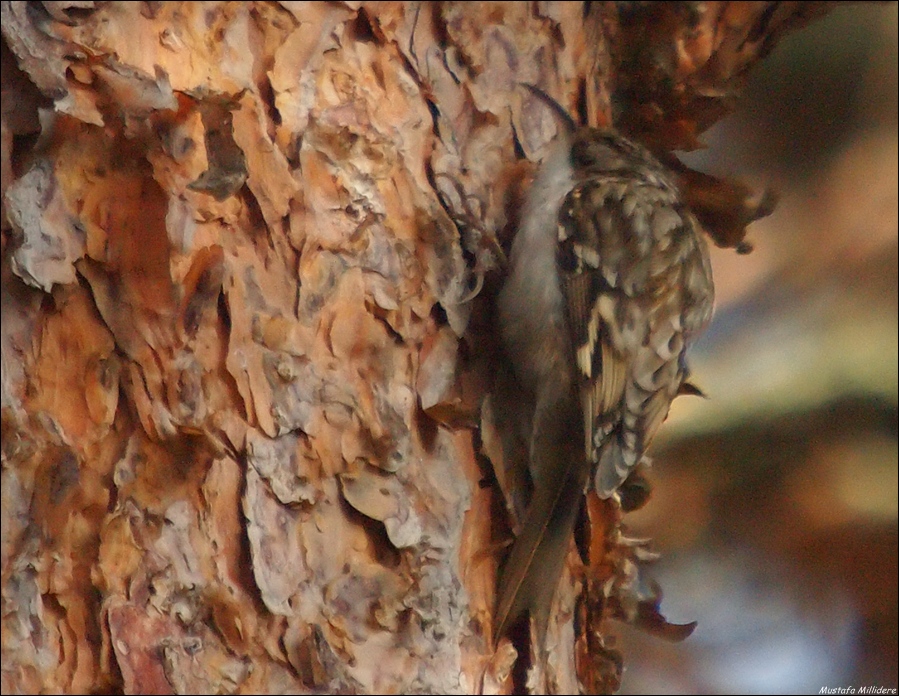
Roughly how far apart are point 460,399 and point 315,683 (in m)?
0.35

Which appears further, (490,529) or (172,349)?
(490,529)

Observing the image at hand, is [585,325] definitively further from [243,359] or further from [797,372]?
[797,372]

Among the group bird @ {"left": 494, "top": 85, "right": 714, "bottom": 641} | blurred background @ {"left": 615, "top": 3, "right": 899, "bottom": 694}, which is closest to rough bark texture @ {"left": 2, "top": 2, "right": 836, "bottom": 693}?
bird @ {"left": 494, "top": 85, "right": 714, "bottom": 641}

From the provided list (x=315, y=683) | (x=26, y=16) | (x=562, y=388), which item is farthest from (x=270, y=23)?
(x=315, y=683)

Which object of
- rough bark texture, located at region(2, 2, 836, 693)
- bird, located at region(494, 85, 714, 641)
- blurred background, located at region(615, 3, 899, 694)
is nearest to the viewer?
rough bark texture, located at region(2, 2, 836, 693)

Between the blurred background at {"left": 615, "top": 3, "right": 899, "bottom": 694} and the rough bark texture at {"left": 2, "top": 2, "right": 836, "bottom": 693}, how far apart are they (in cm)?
79

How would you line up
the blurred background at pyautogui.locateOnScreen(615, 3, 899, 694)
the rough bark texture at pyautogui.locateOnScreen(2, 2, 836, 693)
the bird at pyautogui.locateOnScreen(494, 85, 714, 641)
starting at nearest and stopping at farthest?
1. the rough bark texture at pyautogui.locateOnScreen(2, 2, 836, 693)
2. the bird at pyautogui.locateOnScreen(494, 85, 714, 641)
3. the blurred background at pyautogui.locateOnScreen(615, 3, 899, 694)

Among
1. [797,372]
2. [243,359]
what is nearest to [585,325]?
[243,359]

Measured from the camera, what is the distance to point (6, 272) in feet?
2.66

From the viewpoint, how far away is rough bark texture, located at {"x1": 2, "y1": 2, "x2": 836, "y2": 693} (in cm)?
82

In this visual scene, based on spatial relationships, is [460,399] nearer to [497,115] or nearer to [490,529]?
[490,529]

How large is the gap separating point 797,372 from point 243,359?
1342 millimetres

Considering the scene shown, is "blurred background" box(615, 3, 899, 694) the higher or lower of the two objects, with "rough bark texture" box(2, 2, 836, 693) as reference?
higher

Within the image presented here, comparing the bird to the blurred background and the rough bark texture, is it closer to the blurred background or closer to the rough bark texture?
Answer: the rough bark texture
